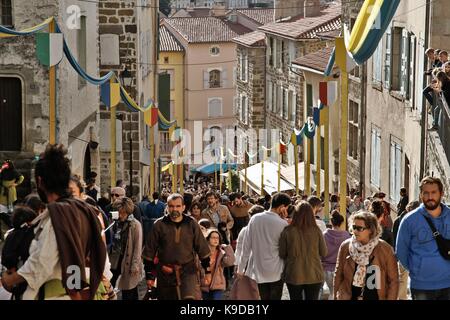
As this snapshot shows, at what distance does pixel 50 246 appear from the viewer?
21.6 ft

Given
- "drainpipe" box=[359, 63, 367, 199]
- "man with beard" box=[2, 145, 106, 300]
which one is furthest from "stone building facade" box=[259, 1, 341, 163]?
"man with beard" box=[2, 145, 106, 300]

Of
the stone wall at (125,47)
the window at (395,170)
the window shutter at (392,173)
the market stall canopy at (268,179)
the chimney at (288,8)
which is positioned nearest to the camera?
the window at (395,170)

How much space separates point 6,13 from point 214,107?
5891 cm

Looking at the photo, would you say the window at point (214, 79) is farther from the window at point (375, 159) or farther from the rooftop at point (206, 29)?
the window at point (375, 159)

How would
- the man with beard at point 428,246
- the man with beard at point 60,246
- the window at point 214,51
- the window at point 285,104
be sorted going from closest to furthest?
the man with beard at point 60,246, the man with beard at point 428,246, the window at point 285,104, the window at point 214,51

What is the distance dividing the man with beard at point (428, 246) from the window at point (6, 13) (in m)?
13.1

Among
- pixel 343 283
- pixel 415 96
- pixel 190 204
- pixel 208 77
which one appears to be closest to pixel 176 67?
pixel 208 77

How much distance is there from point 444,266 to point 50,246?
336 cm

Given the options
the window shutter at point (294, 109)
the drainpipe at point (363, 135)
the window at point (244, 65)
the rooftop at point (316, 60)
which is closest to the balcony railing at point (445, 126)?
the drainpipe at point (363, 135)

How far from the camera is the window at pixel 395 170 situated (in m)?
27.0

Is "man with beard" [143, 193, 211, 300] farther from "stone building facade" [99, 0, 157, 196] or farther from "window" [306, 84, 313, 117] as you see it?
"window" [306, 84, 313, 117]

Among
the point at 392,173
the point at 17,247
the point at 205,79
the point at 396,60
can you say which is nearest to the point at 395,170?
the point at 392,173

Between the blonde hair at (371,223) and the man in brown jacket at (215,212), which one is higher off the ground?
the blonde hair at (371,223)
